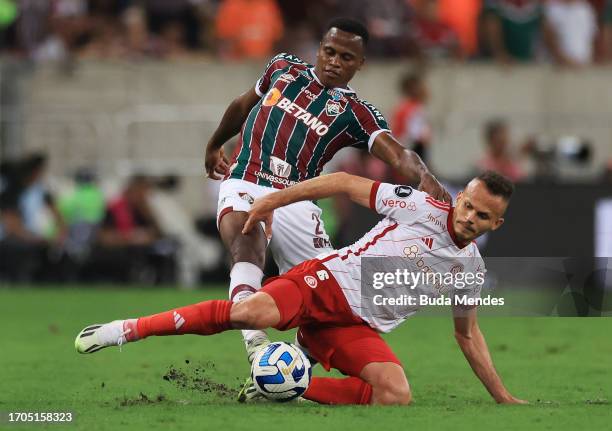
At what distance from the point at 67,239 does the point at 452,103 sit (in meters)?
5.68

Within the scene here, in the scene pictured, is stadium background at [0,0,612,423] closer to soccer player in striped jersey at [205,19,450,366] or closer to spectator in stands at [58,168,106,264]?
spectator in stands at [58,168,106,264]

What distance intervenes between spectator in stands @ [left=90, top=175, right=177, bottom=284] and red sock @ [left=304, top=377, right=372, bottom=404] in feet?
34.9

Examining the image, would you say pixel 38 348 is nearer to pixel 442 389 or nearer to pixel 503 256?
pixel 442 389

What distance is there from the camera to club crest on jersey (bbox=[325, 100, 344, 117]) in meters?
9.85

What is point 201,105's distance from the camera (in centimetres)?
1984

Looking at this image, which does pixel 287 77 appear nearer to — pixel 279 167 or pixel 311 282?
pixel 279 167

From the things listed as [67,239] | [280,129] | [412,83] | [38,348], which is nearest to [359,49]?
[280,129]

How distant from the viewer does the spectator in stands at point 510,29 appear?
66.0 ft

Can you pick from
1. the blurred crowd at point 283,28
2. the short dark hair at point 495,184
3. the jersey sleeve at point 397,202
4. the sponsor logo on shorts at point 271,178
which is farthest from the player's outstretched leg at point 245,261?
the blurred crowd at point 283,28

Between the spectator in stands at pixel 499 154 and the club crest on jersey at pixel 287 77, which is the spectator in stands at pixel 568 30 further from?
the club crest on jersey at pixel 287 77

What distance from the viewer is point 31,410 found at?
8211 mm

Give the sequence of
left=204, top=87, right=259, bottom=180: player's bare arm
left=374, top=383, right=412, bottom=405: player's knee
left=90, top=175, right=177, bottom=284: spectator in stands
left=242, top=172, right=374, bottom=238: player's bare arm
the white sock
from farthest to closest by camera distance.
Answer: left=90, top=175, right=177, bottom=284: spectator in stands
left=204, top=87, right=259, bottom=180: player's bare arm
the white sock
left=374, top=383, right=412, bottom=405: player's knee
left=242, top=172, right=374, bottom=238: player's bare arm

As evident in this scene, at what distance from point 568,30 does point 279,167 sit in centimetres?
1177

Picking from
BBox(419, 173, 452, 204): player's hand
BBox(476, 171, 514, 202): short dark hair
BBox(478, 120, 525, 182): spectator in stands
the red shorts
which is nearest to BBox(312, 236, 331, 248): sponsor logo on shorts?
the red shorts
